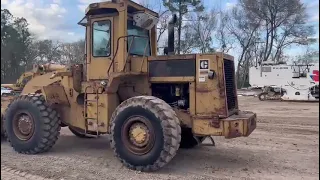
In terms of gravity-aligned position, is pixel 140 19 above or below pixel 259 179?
above

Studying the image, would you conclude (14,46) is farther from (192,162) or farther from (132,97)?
(192,162)

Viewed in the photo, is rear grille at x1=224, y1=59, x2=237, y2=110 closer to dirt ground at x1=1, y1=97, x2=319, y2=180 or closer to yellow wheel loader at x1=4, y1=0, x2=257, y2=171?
yellow wheel loader at x1=4, y1=0, x2=257, y2=171

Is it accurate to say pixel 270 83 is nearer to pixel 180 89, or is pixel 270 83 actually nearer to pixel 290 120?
pixel 290 120

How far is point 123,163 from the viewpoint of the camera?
5.00 m

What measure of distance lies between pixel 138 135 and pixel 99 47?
1.71 m

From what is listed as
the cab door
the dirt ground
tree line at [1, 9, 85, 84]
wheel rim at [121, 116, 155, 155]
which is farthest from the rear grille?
tree line at [1, 9, 85, 84]

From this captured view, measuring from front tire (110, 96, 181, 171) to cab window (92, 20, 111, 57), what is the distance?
112 cm

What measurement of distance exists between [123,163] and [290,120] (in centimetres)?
819

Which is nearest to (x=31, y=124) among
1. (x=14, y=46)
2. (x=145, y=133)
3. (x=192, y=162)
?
(x=145, y=133)

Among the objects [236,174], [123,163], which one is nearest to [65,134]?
[123,163]

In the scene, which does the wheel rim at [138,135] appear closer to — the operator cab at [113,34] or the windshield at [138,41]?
the operator cab at [113,34]

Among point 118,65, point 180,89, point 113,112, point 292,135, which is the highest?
point 118,65

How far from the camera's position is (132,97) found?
5.32 metres

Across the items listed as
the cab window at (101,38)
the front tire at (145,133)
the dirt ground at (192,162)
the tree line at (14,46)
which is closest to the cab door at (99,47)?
the cab window at (101,38)
